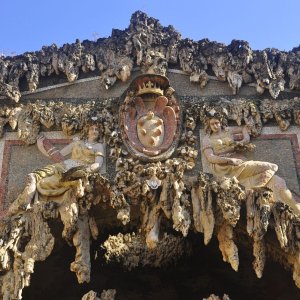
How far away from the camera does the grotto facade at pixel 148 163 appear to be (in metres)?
7.21

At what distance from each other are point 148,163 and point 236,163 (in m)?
1.19

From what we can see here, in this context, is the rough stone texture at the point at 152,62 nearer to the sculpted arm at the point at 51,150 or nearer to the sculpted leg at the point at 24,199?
the sculpted arm at the point at 51,150

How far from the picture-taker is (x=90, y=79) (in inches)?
352

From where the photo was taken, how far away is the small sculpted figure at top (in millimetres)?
7520

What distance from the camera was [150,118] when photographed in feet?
26.8

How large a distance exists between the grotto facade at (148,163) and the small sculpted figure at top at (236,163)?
0.02 metres

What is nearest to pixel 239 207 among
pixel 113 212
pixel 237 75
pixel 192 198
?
pixel 192 198

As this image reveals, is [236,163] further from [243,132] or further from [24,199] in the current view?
[24,199]

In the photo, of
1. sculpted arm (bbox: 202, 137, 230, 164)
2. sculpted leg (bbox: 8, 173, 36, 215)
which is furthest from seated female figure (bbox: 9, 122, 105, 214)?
sculpted arm (bbox: 202, 137, 230, 164)

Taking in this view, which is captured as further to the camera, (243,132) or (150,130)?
(243,132)

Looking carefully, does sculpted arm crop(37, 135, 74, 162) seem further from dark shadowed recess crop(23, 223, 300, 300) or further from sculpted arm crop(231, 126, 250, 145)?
sculpted arm crop(231, 126, 250, 145)

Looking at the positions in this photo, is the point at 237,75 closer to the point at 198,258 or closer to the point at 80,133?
the point at 80,133

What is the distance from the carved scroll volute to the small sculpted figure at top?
19.9 inches

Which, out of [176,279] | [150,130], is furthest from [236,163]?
[176,279]
